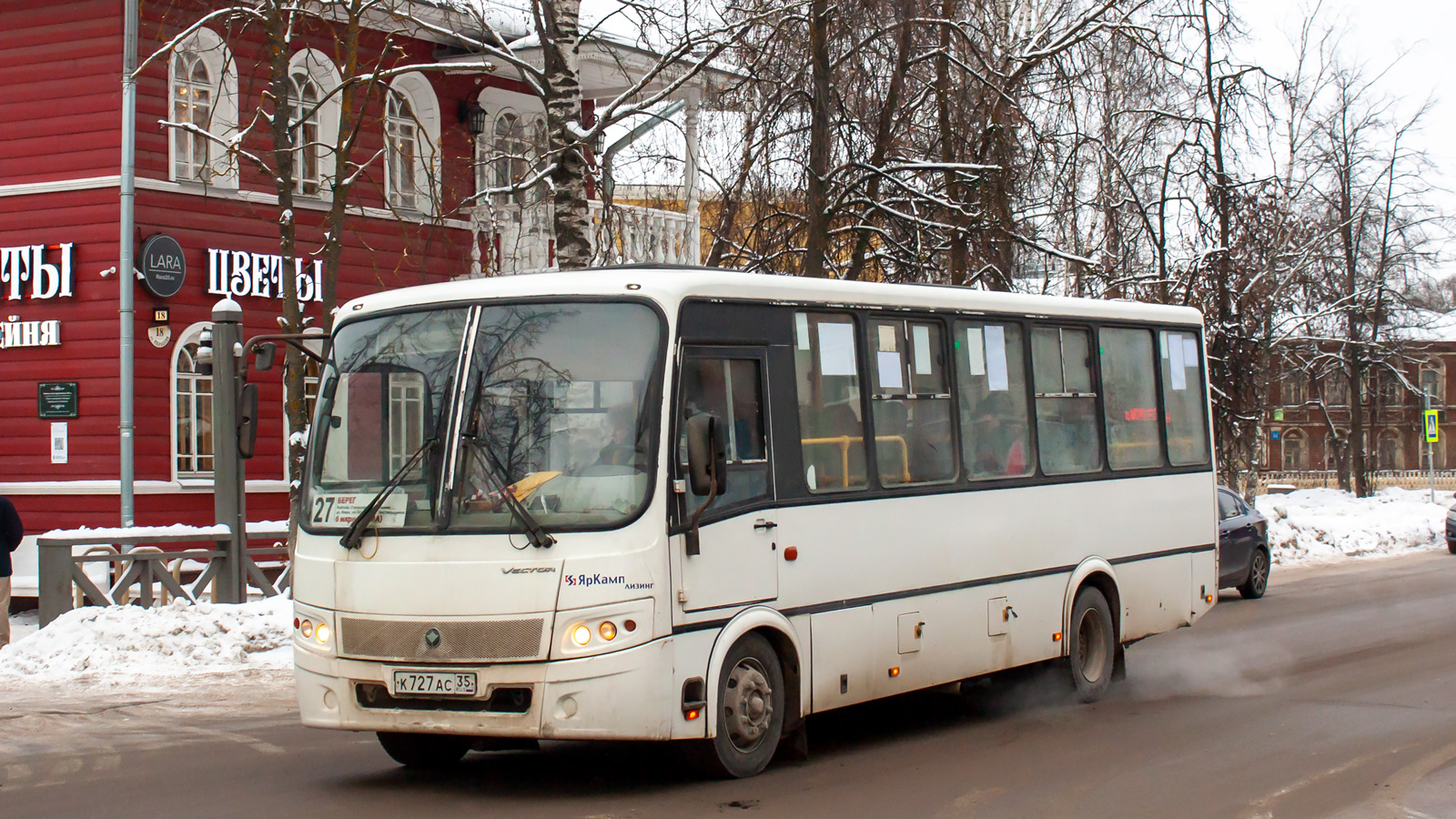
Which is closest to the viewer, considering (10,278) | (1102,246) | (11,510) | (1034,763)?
(1034,763)

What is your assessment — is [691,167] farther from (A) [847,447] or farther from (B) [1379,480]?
(B) [1379,480]

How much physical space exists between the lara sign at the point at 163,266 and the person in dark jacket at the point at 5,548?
699 cm

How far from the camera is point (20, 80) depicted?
22250 mm

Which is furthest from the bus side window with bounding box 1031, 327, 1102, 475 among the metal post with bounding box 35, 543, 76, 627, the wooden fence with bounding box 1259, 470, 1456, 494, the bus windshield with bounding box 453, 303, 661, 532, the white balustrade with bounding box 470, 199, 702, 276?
the wooden fence with bounding box 1259, 470, 1456, 494

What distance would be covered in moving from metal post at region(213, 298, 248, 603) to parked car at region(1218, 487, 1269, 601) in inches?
467

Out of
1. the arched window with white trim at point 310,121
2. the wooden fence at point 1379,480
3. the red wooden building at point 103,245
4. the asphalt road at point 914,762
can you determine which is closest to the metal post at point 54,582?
the asphalt road at point 914,762

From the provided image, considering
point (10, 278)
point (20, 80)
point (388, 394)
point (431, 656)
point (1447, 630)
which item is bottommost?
point (1447, 630)

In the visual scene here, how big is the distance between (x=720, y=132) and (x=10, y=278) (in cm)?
1090

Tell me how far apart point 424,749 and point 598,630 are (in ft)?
6.05

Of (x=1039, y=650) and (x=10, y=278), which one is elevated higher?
(x=10, y=278)

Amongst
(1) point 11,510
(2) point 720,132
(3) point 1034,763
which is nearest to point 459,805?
(3) point 1034,763

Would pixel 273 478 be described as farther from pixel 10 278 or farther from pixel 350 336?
pixel 350 336

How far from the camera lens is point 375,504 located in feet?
26.4

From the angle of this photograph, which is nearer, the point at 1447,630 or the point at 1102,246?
the point at 1447,630
